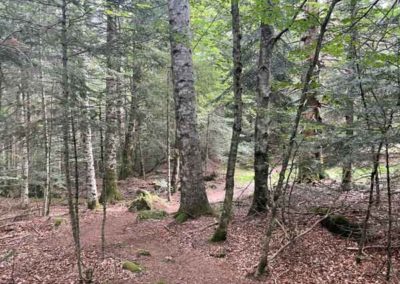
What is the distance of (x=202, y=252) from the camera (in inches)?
247

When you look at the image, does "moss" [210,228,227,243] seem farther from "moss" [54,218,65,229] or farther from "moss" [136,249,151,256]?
"moss" [54,218,65,229]

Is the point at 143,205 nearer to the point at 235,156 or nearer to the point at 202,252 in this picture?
the point at 202,252

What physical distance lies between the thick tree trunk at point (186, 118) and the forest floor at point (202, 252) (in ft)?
1.88

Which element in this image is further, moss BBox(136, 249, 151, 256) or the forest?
moss BBox(136, 249, 151, 256)

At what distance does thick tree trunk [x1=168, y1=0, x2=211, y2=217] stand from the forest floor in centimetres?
57

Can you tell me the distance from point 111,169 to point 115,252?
5884 mm

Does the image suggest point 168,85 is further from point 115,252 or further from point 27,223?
point 115,252

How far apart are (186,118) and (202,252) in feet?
10.8

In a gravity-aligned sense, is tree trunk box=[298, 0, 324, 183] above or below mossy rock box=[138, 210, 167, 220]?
above

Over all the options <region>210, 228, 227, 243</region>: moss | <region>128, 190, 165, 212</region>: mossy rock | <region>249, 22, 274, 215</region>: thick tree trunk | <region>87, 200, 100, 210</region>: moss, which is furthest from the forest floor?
<region>87, 200, 100, 210</region>: moss

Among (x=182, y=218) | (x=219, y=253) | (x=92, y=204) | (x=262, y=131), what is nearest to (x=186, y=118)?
(x=262, y=131)

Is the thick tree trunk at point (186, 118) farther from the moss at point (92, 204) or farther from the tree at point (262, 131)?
the moss at point (92, 204)

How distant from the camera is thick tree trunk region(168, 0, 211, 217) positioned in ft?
26.3

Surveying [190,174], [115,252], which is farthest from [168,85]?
[115,252]
